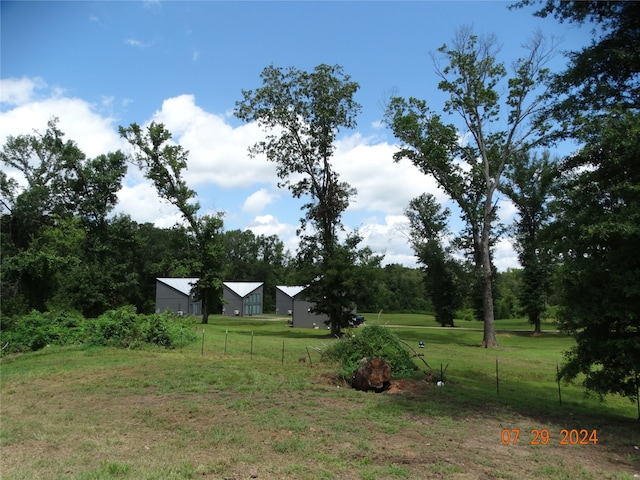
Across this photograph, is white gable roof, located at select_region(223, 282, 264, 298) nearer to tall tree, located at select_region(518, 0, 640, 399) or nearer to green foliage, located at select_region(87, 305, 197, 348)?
green foliage, located at select_region(87, 305, 197, 348)

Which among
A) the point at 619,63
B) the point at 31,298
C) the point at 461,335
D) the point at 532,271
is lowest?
the point at 461,335

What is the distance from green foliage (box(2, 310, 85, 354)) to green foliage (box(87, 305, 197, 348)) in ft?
2.34

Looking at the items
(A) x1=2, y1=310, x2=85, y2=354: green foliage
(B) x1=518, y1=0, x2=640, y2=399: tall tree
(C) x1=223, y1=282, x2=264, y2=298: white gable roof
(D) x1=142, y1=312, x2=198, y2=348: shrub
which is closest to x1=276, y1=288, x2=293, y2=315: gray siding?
(C) x1=223, y1=282, x2=264, y2=298: white gable roof

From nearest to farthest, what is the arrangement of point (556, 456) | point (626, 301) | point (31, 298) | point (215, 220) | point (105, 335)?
point (556, 456)
point (626, 301)
point (105, 335)
point (31, 298)
point (215, 220)

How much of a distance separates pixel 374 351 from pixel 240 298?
208 ft

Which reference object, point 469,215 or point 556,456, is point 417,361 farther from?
point 469,215

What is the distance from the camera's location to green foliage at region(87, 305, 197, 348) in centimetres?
1889

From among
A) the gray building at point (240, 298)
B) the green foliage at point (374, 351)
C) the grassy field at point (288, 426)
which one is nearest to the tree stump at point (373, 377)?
the grassy field at point (288, 426)

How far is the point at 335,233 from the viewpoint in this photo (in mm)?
34000

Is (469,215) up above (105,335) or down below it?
above

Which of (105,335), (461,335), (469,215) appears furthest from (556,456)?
(461,335)

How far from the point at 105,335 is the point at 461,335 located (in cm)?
2780
